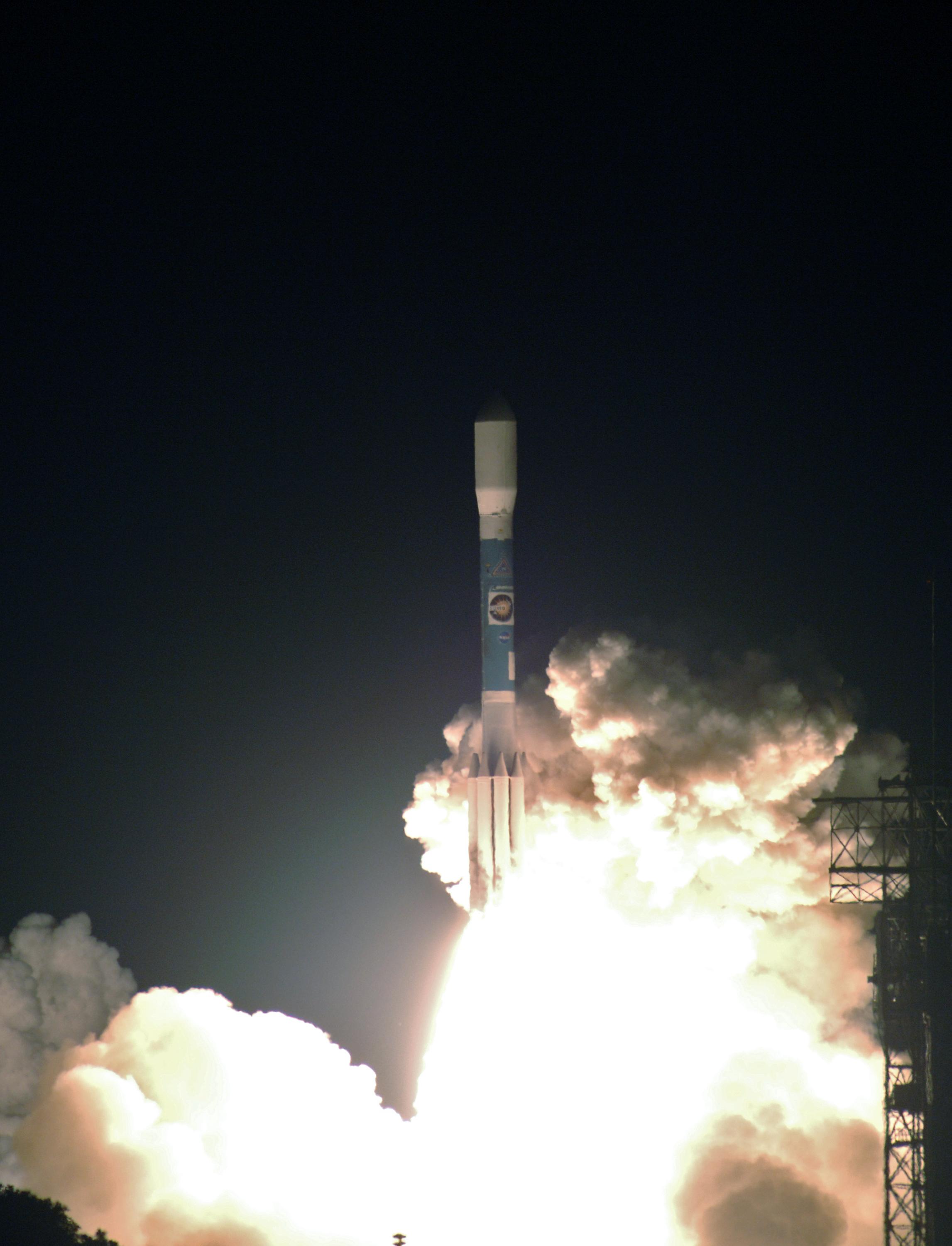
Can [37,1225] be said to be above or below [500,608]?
below

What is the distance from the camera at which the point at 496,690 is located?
4509cm

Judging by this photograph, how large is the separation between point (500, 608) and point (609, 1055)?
10.0 m

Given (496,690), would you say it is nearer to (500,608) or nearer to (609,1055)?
(500,608)

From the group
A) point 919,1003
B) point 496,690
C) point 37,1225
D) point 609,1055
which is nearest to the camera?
point 37,1225

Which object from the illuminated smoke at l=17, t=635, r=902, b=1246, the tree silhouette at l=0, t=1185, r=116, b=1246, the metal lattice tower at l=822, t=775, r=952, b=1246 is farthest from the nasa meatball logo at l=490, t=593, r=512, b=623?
the tree silhouette at l=0, t=1185, r=116, b=1246

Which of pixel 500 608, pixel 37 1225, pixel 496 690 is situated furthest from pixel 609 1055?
pixel 37 1225

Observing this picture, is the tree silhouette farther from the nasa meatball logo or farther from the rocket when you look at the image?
the nasa meatball logo

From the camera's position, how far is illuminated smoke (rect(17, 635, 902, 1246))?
44031 mm

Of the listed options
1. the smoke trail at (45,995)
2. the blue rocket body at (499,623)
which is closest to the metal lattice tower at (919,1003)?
the blue rocket body at (499,623)

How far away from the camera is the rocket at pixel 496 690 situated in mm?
44625

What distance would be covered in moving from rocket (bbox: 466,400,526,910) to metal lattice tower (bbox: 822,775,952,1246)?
7.22 metres

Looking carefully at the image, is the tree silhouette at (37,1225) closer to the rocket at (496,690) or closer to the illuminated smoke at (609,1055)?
the illuminated smoke at (609,1055)

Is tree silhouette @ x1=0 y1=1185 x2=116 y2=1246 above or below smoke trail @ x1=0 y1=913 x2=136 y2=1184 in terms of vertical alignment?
below

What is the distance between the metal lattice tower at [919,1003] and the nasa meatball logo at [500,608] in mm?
8300
